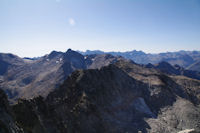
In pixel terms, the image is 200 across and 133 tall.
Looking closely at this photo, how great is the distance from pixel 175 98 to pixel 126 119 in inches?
938

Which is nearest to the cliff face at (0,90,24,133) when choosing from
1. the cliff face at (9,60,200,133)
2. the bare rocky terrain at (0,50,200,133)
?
the bare rocky terrain at (0,50,200,133)

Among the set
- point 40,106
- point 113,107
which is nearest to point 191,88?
point 113,107

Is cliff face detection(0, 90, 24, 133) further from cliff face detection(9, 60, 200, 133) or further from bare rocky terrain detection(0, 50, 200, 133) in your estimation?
cliff face detection(9, 60, 200, 133)

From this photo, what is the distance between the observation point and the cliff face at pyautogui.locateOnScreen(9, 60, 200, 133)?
34.5m

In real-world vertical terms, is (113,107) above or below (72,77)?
below

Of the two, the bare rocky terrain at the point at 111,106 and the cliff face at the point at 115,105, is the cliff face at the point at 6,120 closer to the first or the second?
the bare rocky terrain at the point at 111,106

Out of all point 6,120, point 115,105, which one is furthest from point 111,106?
point 6,120

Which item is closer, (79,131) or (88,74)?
(79,131)

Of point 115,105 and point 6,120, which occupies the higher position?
point 6,120

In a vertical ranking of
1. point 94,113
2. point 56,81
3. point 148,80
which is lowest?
point 56,81

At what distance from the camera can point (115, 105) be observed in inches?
1914

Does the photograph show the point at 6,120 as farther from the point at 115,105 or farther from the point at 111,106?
the point at 115,105

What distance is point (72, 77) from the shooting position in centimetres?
5116

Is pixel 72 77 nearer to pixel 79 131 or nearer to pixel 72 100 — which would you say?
pixel 72 100
